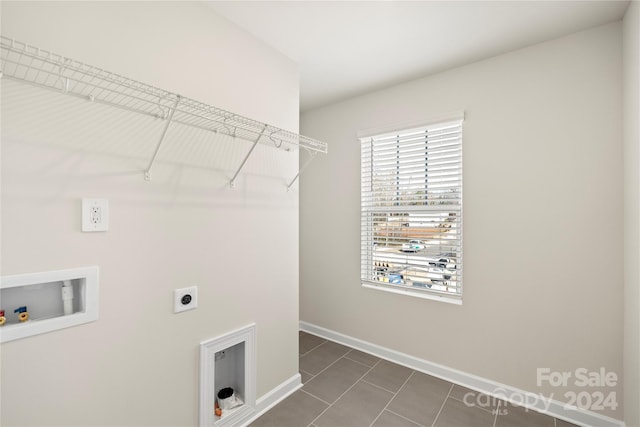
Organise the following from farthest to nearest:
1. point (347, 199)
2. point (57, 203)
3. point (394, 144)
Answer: point (347, 199)
point (394, 144)
point (57, 203)

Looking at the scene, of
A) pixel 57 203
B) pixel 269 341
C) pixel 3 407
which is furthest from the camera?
pixel 269 341

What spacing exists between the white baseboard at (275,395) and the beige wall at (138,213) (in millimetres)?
57

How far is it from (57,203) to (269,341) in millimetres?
1417

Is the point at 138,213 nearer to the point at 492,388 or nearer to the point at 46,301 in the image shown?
the point at 46,301

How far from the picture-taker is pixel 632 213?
5.03ft

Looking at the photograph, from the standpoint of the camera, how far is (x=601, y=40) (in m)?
1.73

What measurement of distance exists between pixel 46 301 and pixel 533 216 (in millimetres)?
2655

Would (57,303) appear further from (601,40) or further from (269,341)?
(601,40)

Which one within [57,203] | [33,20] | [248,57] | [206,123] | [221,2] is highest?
[221,2]

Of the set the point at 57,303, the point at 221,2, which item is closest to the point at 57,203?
the point at 57,303

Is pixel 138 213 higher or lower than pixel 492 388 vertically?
higher

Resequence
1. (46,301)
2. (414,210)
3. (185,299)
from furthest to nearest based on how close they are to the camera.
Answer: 1. (414,210)
2. (185,299)
3. (46,301)

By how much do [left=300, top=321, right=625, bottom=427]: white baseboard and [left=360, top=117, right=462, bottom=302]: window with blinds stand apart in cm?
57

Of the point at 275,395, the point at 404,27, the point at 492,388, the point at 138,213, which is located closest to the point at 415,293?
the point at 492,388
